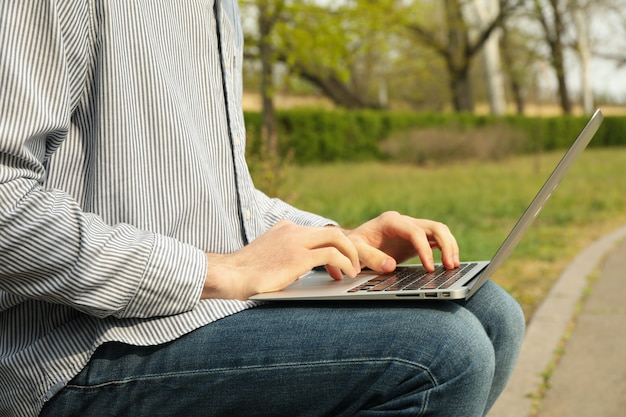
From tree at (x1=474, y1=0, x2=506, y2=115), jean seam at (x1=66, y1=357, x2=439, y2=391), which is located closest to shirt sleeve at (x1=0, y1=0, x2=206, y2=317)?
jean seam at (x1=66, y1=357, x2=439, y2=391)

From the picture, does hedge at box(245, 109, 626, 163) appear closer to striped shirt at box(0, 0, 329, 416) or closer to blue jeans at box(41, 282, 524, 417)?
striped shirt at box(0, 0, 329, 416)

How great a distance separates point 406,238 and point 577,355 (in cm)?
242

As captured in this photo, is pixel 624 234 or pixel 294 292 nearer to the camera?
pixel 294 292

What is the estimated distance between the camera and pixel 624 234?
8508mm

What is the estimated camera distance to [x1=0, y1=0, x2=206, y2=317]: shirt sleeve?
4.40 ft

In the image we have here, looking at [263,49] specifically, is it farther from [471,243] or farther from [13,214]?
[13,214]

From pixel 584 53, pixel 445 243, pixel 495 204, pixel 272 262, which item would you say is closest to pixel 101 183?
pixel 272 262

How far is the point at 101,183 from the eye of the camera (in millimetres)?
1555

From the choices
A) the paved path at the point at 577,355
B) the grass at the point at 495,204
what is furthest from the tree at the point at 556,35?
the paved path at the point at 577,355

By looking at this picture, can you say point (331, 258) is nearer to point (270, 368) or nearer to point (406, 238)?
point (270, 368)

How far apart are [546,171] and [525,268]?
1379 cm

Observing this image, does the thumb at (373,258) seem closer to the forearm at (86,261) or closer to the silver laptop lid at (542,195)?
the silver laptop lid at (542,195)

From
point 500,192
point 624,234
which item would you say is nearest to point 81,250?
point 624,234

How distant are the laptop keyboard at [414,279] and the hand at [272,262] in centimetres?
9
